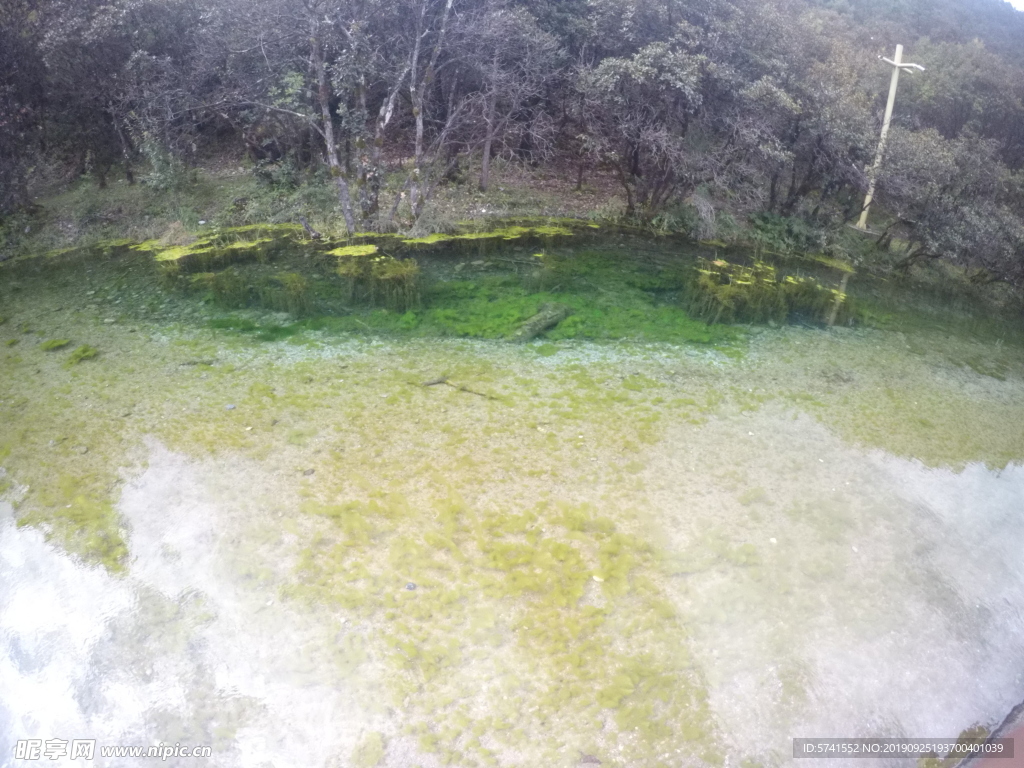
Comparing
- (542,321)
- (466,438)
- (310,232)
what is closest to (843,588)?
(466,438)

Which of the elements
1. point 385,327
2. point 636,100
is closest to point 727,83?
point 636,100

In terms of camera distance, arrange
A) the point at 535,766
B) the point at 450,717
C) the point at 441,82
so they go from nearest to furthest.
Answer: the point at 535,766, the point at 450,717, the point at 441,82

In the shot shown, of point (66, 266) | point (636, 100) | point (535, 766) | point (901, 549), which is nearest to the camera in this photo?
point (535, 766)

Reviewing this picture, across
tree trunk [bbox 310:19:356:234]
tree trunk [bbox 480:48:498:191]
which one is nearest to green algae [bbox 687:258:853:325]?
tree trunk [bbox 480:48:498:191]

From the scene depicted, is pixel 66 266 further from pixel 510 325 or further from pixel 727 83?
pixel 727 83

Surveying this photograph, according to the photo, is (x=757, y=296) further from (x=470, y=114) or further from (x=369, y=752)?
(x=369, y=752)

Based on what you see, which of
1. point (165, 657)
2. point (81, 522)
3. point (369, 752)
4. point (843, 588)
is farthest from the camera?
point (81, 522)

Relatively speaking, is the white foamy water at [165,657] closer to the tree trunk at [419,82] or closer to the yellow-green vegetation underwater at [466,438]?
the yellow-green vegetation underwater at [466,438]

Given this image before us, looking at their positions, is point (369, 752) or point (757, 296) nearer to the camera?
point (369, 752)
